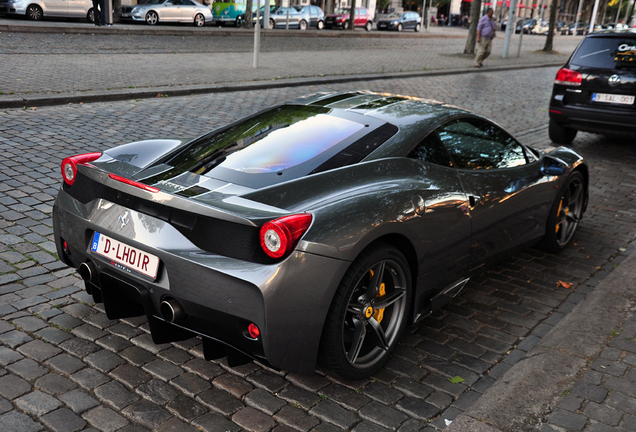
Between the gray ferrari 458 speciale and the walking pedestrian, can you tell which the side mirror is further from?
the walking pedestrian

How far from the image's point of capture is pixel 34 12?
24453 mm

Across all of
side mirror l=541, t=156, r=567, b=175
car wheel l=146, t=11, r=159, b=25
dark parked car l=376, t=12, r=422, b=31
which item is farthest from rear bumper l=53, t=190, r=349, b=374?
dark parked car l=376, t=12, r=422, b=31

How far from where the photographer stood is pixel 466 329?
391 cm

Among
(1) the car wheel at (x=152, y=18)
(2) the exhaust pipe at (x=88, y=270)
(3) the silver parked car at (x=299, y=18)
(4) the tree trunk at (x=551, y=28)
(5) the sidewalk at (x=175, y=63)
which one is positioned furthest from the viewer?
(3) the silver parked car at (x=299, y=18)

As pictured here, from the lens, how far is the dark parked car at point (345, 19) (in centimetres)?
4197

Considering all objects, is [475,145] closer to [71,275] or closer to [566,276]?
[566,276]

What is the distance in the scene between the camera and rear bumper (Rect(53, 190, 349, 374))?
8.86ft

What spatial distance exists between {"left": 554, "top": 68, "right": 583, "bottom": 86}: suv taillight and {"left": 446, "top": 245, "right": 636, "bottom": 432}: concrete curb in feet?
18.0

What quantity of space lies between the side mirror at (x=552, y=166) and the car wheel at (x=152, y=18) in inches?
1059

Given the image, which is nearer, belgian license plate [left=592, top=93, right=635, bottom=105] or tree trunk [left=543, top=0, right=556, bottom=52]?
belgian license plate [left=592, top=93, right=635, bottom=105]

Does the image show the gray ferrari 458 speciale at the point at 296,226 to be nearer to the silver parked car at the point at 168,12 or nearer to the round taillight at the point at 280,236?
the round taillight at the point at 280,236

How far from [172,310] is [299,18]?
122ft

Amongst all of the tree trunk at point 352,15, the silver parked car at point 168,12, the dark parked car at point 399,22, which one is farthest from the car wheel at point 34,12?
the dark parked car at point 399,22

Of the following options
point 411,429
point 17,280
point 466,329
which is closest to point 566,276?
point 466,329
